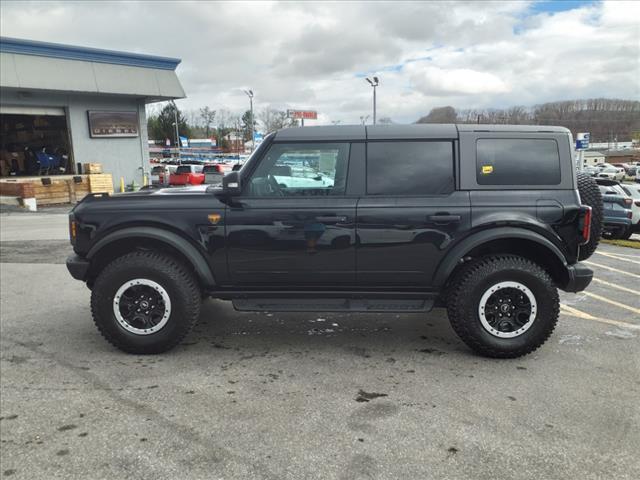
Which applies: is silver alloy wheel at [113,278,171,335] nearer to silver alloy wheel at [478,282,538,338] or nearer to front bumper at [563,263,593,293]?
silver alloy wheel at [478,282,538,338]

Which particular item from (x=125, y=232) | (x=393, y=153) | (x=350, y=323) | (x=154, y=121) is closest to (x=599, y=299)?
(x=350, y=323)

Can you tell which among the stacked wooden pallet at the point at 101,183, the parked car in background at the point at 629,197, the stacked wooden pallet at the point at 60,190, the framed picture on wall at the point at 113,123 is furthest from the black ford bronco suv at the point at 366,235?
the framed picture on wall at the point at 113,123

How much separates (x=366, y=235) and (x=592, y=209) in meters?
2.08

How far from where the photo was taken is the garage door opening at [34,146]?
2056cm

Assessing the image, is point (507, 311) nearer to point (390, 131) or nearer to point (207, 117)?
point (390, 131)

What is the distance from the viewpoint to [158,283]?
4.04m

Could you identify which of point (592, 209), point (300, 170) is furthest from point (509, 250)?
point (300, 170)

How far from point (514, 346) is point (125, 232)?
3.34m

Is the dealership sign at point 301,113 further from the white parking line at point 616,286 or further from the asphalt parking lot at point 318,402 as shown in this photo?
the asphalt parking lot at point 318,402

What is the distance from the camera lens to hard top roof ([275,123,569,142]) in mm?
4031

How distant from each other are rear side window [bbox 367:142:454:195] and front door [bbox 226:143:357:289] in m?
0.24

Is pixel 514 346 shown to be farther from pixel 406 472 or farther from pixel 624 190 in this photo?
pixel 624 190

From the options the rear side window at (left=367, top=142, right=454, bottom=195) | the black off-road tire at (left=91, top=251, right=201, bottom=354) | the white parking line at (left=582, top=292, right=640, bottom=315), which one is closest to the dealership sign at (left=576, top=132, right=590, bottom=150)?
the white parking line at (left=582, top=292, right=640, bottom=315)

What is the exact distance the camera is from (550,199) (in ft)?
12.8
